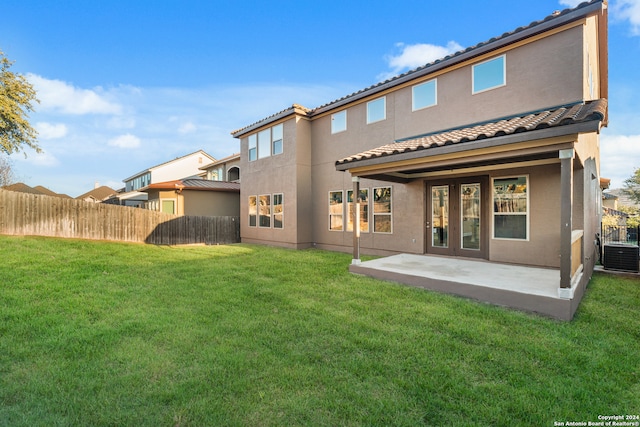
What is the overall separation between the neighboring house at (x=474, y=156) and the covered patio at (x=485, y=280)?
0.95ft

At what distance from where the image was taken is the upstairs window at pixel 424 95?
9.26m

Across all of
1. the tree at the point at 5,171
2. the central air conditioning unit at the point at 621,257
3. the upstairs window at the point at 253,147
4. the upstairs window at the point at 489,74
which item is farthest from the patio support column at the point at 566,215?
the tree at the point at 5,171

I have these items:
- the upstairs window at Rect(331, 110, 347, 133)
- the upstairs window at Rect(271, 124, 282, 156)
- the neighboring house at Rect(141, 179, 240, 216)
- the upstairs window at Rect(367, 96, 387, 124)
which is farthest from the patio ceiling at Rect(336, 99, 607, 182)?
the neighboring house at Rect(141, 179, 240, 216)

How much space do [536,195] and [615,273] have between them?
307 cm

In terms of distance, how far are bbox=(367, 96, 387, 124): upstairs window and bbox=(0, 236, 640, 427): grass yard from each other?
22.1 ft

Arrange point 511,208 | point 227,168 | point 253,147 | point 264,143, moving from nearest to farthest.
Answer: point 511,208, point 264,143, point 253,147, point 227,168

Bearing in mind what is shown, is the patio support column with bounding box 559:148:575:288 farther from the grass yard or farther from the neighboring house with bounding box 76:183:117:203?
the neighboring house with bounding box 76:183:117:203

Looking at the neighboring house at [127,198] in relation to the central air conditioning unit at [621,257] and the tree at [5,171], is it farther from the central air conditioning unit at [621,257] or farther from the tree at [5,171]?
the central air conditioning unit at [621,257]

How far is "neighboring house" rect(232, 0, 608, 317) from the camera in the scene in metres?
5.80

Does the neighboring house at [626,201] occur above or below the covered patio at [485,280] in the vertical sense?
above

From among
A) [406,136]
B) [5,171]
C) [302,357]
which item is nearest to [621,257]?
[406,136]

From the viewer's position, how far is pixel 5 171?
2336 centimetres

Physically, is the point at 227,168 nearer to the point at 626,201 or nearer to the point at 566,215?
the point at 566,215

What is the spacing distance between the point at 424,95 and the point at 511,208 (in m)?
4.37
